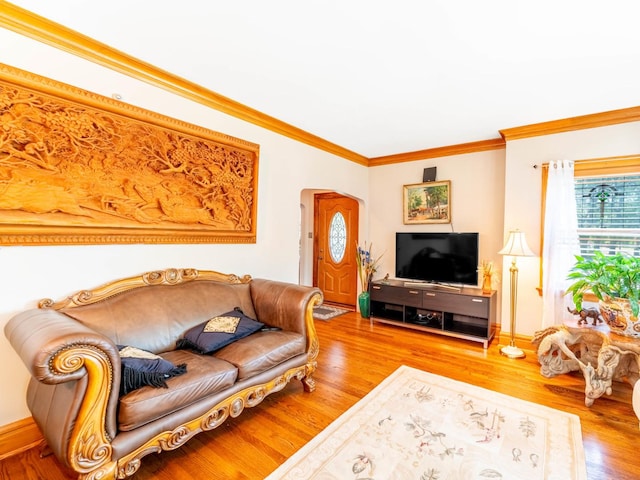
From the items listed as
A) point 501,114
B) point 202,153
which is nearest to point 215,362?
point 202,153

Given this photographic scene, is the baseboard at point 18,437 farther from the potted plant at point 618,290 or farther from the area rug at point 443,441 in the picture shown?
the potted plant at point 618,290

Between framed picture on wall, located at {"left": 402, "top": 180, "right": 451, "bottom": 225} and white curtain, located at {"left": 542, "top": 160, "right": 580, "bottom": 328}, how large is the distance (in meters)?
1.25

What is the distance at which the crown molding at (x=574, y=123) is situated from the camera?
300 cm

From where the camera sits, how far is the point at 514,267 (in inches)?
136

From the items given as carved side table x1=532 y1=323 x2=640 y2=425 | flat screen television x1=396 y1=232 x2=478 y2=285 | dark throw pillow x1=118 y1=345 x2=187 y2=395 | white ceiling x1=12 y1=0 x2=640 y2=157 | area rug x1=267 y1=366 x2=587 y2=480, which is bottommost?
area rug x1=267 y1=366 x2=587 y2=480

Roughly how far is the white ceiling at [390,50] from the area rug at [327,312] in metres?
2.99

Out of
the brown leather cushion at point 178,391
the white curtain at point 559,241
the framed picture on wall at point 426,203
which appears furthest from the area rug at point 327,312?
the brown leather cushion at point 178,391

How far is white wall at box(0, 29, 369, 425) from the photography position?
1841 mm

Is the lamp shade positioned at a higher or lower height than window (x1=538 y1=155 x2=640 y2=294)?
lower

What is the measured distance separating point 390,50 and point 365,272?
337 cm

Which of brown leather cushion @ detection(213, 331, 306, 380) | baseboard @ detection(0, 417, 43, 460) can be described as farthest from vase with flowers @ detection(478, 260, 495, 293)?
baseboard @ detection(0, 417, 43, 460)

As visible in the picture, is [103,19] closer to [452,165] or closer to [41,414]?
[41,414]

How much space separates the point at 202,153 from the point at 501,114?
9.85 feet

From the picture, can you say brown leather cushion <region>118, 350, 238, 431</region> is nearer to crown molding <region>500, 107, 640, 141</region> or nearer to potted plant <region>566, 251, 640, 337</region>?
potted plant <region>566, 251, 640, 337</region>
